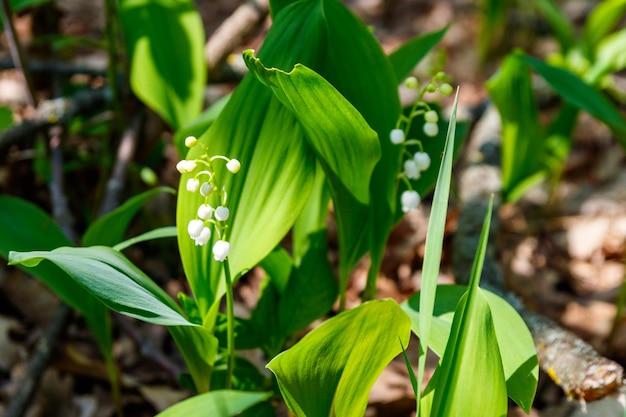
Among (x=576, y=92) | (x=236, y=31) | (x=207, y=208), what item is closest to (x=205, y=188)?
(x=207, y=208)

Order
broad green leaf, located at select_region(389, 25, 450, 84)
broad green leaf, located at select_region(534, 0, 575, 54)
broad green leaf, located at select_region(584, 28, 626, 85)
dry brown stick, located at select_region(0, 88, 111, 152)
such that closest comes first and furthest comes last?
broad green leaf, located at select_region(389, 25, 450, 84), dry brown stick, located at select_region(0, 88, 111, 152), broad green leaf, located at select_region(584, 28, 626, 85), broad green leaf, located at select_region(534, 0, 575, 54)

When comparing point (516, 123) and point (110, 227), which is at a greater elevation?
point (516, 123)

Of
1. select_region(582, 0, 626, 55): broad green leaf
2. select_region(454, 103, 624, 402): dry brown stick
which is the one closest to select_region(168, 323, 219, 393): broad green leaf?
select_region(454, 103, 624, 402): dry brown stick

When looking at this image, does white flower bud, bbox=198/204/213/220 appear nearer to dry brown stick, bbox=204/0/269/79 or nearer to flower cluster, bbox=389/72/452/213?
flower cluster, bbox=389/72/452/213

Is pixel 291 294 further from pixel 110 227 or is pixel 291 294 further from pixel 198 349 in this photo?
pixel 110 227

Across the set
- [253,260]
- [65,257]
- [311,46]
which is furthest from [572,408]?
[65,257]

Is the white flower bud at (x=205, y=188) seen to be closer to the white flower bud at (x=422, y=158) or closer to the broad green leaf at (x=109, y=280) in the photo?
the broad green leaf at (x=109, y=280)
